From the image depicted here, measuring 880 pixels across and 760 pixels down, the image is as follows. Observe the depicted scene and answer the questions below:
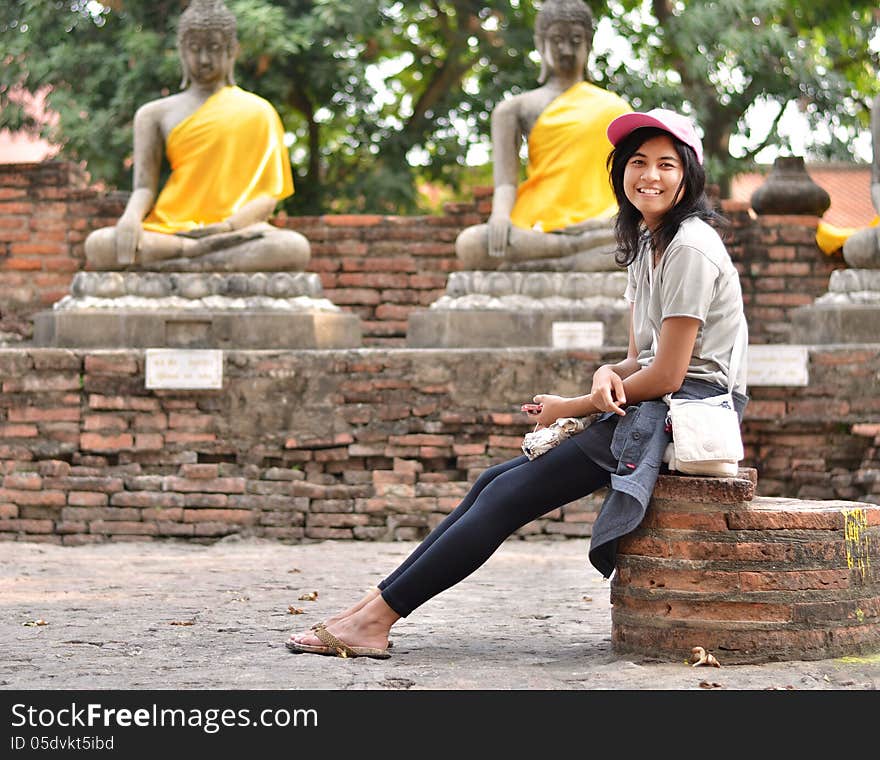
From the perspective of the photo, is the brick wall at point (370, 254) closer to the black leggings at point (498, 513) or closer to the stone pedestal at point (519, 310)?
the stone pedestal at point (519, 310)

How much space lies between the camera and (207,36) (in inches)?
293

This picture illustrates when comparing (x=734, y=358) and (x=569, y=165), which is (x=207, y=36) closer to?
(x=569, y=165)

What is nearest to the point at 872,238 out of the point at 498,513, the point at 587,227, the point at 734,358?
the point at 587,227

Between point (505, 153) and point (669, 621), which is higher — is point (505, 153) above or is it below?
above

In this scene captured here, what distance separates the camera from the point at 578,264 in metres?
7.21

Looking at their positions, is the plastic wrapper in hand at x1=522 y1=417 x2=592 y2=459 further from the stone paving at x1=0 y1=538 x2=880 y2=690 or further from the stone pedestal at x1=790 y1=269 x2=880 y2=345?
the stone pedestal at x1=790 y1=269 x2=880 y2=345

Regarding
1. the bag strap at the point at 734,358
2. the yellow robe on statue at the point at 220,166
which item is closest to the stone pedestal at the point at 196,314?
the yellow robe on statue at the point at 220,166

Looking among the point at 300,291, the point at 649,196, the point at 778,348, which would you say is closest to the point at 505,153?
the point at 300,291

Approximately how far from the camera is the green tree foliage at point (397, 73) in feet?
31.4

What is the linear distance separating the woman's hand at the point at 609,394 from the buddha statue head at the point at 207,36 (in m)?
4.64

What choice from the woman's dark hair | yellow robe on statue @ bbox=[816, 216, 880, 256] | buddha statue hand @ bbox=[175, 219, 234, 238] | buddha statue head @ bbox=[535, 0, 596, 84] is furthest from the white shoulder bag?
yellow robe on statue @ bbox=[816, 216, 880, 256]

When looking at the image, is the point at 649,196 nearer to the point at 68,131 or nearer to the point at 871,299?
the point at 871,299

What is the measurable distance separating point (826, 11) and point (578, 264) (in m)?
4.78

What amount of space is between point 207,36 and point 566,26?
1990 millimetres
